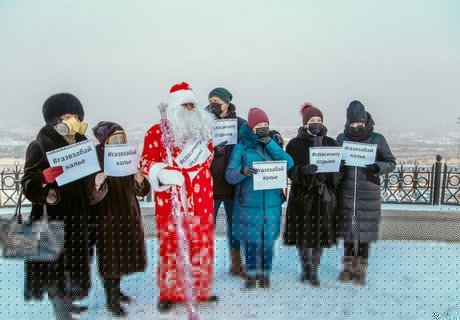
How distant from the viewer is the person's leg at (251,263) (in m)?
2.65

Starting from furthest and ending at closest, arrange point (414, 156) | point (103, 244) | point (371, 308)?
point (414, 156), point (371, 308), point (103, 244)

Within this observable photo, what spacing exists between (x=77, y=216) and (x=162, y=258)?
1.96 ft

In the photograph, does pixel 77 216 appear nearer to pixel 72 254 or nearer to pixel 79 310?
pixel 72 254

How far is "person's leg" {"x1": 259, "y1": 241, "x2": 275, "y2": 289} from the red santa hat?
1162 millimetres

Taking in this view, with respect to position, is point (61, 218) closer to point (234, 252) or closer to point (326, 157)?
point (234, 252)

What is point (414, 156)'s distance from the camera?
394cm

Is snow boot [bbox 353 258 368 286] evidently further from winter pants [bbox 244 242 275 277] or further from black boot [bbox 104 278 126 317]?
black boot [bbox 104 278 126 317]

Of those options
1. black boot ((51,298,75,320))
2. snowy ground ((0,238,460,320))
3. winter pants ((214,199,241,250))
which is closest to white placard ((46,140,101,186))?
black boot ((51,298,75,320))

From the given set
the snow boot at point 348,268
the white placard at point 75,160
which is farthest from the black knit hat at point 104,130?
the snow boot at point 348,268

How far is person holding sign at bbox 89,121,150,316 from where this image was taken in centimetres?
219

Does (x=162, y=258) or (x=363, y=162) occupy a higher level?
(x=363, y=162)

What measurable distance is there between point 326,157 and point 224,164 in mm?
753

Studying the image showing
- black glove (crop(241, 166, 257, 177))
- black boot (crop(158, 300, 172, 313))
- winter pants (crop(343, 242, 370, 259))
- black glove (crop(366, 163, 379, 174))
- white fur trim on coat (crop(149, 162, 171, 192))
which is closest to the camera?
white fur trim on coat (crop(149, 162, 171, 192))

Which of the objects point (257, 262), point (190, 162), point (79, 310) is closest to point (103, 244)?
point (79, 310)
